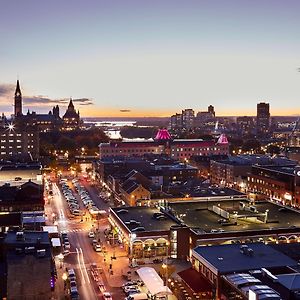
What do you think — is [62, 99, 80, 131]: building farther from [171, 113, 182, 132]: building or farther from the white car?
the white car

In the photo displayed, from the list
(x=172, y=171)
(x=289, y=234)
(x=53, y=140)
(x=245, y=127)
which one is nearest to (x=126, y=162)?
(x=172, y=171)

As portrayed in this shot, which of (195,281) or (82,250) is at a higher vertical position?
(195,281)

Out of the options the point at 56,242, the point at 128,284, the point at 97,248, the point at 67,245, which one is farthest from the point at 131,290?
the point at 67,245

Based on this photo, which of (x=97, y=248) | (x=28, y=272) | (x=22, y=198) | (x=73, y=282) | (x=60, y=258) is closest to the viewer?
(x=28, y=272)

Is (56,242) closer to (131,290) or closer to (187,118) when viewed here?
(131,290)

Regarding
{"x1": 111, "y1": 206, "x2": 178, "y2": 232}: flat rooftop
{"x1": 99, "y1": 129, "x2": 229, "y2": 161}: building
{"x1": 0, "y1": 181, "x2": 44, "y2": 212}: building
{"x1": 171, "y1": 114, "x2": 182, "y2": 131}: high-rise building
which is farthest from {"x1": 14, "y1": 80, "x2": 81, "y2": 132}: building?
{"x1": 111, "y1": 206, "x2": 178, "y2": 232}: flat rooftop

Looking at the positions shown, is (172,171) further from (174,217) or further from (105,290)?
(105,290)
